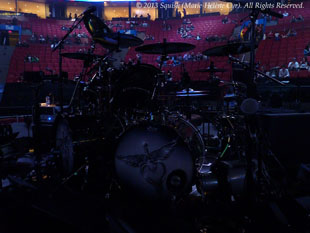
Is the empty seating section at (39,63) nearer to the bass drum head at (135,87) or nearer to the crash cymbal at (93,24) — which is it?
the crash cymbal at (93,24)

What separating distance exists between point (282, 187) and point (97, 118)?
161 cm

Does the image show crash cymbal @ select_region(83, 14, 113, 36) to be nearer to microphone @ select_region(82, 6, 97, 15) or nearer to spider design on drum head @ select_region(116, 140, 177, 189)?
microphone @ select_region(82, 6, 97, 15)

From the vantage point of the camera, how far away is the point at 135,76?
1.92m

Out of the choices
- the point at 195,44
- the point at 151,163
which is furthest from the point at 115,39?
the point at 195,44

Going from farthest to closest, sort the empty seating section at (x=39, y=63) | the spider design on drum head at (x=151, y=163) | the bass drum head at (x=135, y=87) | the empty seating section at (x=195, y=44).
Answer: the empty seating section at (x=39, y=63) → the empty seating section at (x=195, y=44) → the bass drum head at (x=135, y=87) → the spider design on drum head at (x=151, y=163)

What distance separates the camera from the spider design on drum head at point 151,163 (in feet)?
5.20

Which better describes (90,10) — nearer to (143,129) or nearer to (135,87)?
(135,87)

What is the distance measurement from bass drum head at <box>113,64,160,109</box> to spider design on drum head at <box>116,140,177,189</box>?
0.56m

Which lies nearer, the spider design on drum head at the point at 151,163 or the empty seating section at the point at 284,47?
the spider design on drum head at the point at 151,163

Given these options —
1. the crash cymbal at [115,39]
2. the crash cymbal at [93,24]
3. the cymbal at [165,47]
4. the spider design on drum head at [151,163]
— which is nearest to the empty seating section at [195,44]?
the cymbal at [165,47]

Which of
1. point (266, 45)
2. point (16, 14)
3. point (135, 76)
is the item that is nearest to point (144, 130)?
point (135, 76)

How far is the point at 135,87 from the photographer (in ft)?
6.44

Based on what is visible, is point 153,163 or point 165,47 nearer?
point 153,163

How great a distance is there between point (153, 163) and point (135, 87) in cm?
69
